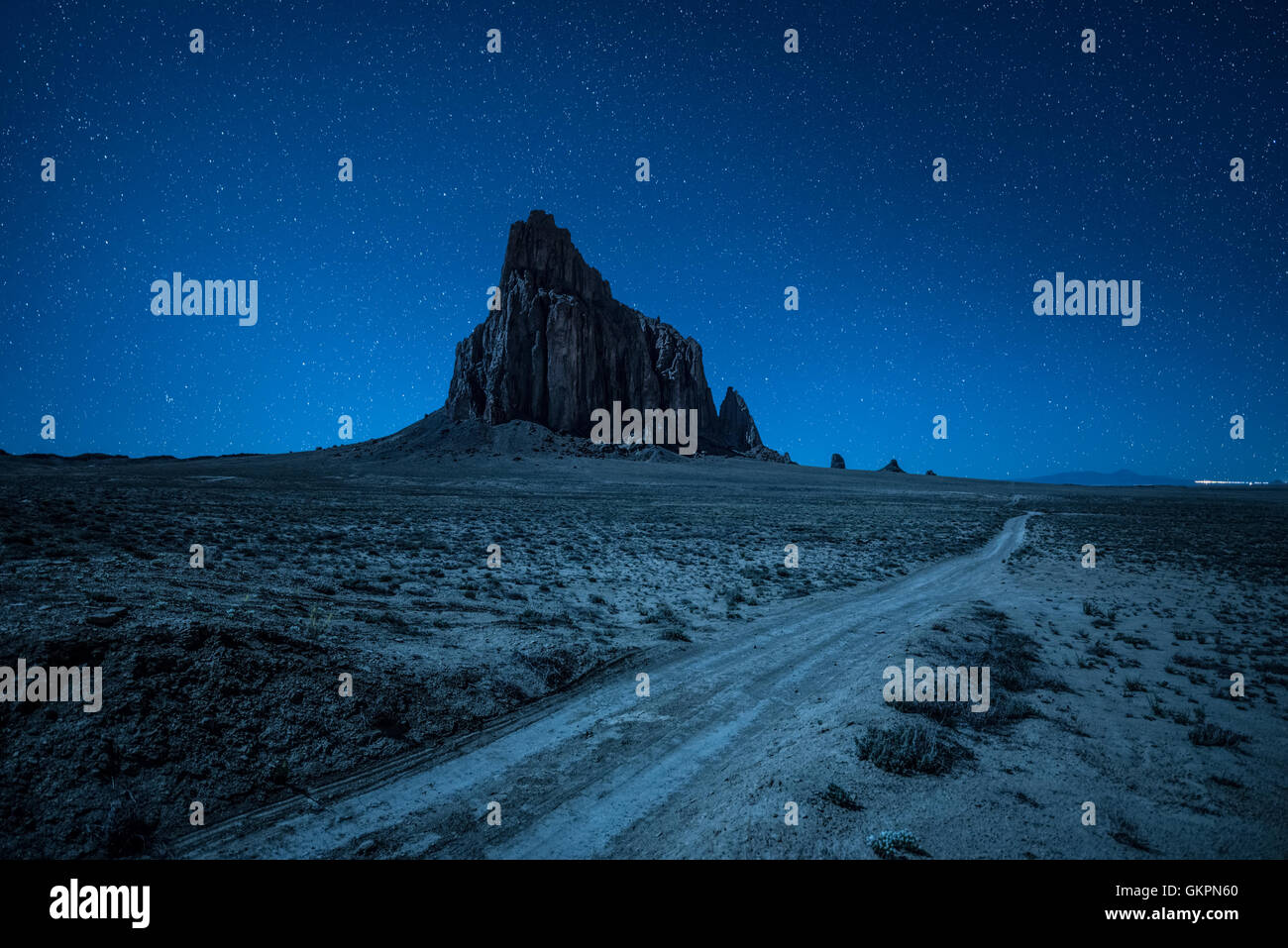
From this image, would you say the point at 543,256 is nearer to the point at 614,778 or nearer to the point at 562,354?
the point at 562,354

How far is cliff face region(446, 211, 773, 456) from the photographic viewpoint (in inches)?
4464

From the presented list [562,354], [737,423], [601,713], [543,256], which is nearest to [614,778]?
[601,713]

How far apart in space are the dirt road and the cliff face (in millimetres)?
105786

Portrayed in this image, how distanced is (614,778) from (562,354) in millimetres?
114338

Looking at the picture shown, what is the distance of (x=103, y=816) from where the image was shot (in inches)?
178

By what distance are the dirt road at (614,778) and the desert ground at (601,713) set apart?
40mm

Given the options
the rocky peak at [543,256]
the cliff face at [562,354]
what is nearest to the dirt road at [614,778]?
the cliff face at [562,354]

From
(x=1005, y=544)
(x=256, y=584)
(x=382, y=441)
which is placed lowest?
(x=1005, y=544)

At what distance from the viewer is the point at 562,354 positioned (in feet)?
376
